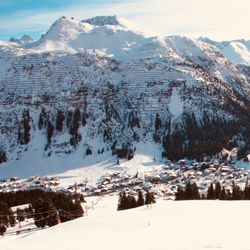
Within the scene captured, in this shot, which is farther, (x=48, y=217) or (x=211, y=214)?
(x=48, y=217)

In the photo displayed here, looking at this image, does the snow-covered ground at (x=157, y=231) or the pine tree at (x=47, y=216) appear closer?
the snow-covered ground at (x=157, y=231)

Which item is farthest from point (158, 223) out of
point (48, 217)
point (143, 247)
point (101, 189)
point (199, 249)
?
point (101, 189)

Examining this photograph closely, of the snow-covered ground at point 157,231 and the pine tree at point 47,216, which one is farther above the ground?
the snow-covered ground at point 157,231

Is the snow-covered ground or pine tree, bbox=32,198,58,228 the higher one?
the snow-covered ground

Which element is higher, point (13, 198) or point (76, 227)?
point (76, 227)

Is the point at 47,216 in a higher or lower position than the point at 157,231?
lower

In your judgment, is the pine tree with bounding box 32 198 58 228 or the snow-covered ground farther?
the pine tree with bounding box 32 198 58 228

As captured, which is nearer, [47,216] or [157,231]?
[157,231]

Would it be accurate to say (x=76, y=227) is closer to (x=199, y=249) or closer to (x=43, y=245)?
(x=43, y=245)
